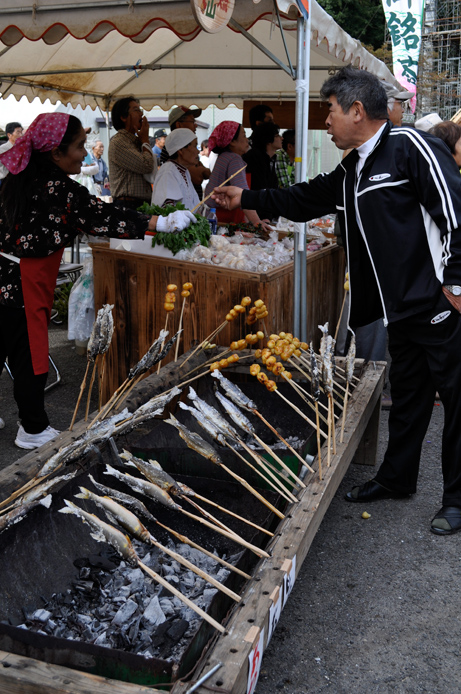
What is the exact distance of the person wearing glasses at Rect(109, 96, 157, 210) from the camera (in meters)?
6.71

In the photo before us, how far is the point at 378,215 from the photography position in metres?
3.14

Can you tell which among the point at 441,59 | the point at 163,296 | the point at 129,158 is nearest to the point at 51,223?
the point at 163,296

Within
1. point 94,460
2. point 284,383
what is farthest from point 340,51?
point 94,460

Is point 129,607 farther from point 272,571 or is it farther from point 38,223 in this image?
point 38,223

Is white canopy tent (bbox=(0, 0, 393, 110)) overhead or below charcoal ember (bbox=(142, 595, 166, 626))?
overhead

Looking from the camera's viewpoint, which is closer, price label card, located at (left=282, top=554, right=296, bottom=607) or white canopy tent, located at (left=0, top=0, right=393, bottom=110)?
price label card, located at (left=282, top=554, right=296, bottom=607)

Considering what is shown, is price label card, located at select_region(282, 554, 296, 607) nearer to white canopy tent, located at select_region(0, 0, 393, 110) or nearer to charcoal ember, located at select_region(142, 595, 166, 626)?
charcoal ember, located at select_region(142, 595, 166, 626)

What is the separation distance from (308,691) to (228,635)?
2.68 ft

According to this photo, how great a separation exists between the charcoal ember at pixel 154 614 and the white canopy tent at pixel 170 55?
2.71 metres

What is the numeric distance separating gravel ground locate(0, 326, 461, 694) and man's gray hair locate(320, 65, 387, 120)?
218 cm

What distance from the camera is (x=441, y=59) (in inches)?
1705

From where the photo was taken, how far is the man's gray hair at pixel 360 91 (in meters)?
3.07

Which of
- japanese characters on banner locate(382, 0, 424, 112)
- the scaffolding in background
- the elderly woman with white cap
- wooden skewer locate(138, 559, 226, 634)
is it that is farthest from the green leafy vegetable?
the scaffolding in background

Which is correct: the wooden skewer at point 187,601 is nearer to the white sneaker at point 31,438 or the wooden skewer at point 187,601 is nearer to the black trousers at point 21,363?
the black trousers at point 21,363
